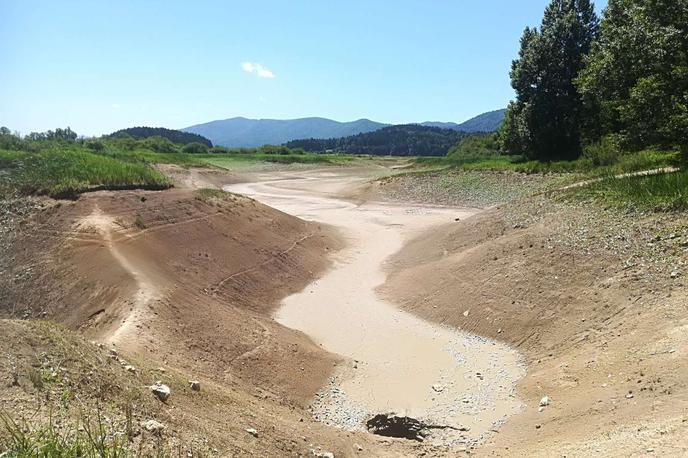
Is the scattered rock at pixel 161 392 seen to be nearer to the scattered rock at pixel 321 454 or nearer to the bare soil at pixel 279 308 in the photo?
the bare soil at pixel 279 308

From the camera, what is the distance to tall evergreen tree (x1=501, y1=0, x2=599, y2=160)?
36.9 metres

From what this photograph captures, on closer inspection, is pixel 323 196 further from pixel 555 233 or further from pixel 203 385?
pixel 203 385

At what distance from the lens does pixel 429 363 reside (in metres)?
11.2

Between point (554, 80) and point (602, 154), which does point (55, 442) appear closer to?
point (602, 154)

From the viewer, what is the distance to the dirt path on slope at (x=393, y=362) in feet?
29.1

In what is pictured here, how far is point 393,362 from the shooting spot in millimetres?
11305

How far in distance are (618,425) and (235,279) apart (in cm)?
1075

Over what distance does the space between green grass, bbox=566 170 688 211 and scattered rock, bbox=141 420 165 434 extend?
1264cm

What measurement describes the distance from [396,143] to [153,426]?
15011 centimetres

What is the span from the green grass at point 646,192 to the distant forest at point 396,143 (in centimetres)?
12188

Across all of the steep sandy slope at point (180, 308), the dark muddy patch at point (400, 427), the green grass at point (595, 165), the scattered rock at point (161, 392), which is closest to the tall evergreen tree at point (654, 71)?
the green grass at point (595, 165)

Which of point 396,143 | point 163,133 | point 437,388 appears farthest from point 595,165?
point 163,133

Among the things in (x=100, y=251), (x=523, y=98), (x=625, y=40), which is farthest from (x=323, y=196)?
(x=100, y=251)

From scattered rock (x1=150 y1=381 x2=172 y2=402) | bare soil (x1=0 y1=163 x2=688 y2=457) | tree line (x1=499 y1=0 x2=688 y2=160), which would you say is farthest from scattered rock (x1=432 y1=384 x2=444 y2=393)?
tree line (x1=499 y1=0 x2=688 y2=160)
